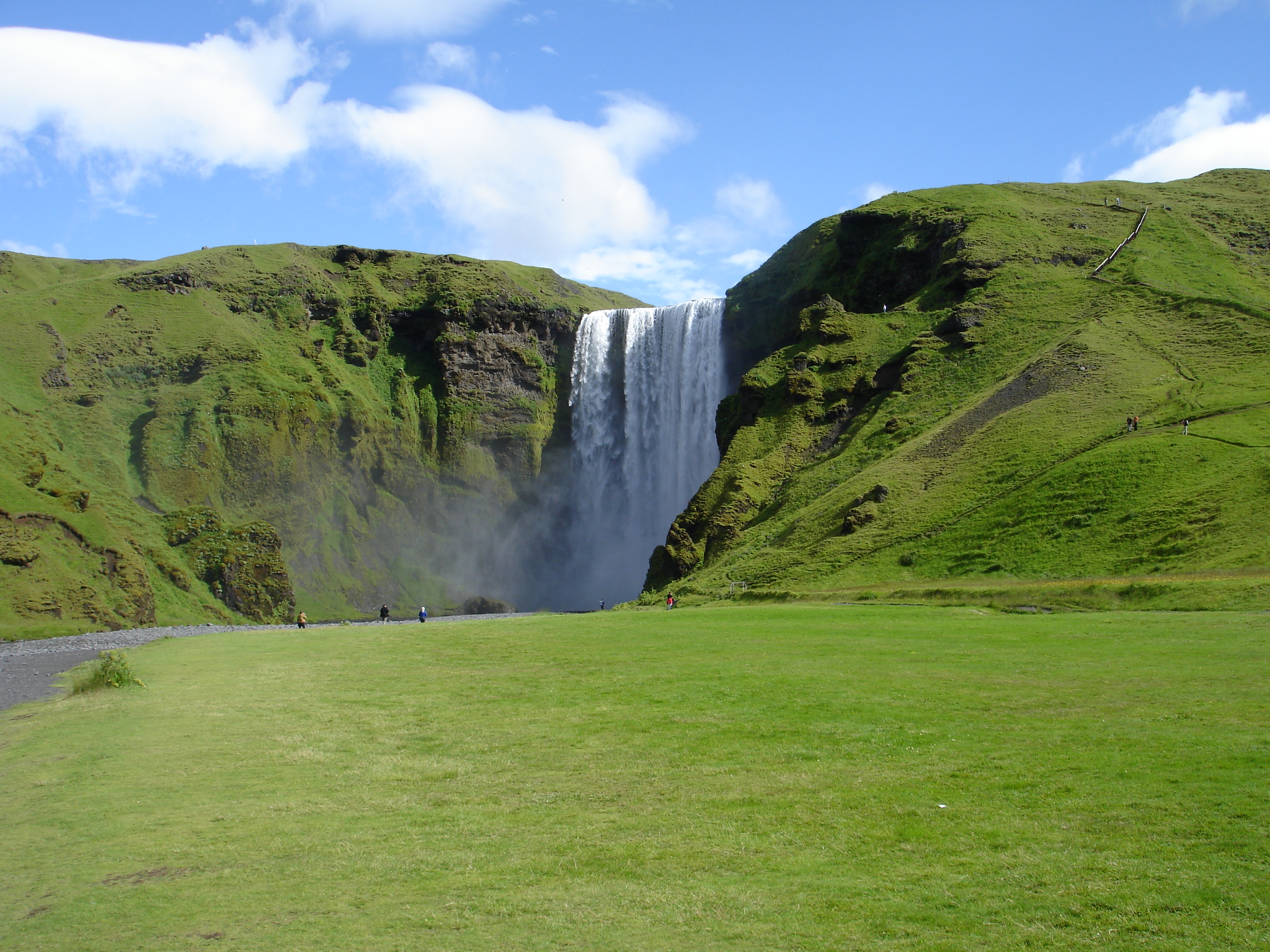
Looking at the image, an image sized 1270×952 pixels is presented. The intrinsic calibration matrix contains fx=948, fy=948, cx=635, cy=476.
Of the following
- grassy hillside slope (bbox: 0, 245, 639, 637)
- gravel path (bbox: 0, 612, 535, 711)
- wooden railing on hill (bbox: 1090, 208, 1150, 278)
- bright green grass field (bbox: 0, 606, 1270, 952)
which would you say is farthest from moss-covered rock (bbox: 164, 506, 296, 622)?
wooden railing on hill (bbox: 1090, 208, 1150, 278)

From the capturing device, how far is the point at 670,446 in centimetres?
9788

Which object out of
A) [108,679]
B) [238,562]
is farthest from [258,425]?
[108,679]

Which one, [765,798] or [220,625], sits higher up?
[765,798]

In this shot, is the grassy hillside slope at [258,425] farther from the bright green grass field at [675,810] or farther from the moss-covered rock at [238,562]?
the bright green grass field at [675,810]

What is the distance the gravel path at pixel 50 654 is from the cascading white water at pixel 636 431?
4286 cm

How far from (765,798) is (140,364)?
101088 mm

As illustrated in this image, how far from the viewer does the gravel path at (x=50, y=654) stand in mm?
29034

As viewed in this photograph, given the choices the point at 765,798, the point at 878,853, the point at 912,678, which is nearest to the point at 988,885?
the point at 878,853

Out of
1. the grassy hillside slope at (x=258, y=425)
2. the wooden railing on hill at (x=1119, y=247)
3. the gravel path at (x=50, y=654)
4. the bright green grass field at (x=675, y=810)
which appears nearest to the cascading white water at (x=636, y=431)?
the grassy hillside slope at (x=258, y=425)

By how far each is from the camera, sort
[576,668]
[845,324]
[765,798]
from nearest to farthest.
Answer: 1. [765,798]
2. [576,668]
3. [845,324]

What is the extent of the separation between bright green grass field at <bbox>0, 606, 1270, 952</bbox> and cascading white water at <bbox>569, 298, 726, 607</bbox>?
72.6 m

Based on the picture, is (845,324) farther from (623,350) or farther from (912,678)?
(912,678)

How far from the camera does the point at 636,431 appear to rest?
10238cm

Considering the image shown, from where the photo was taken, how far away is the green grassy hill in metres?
46.2
